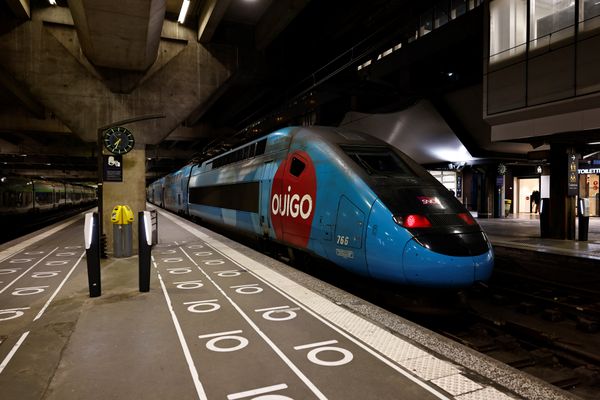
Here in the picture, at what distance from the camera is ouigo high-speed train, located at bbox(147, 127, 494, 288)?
17.5 feet

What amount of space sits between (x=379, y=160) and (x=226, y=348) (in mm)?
4363

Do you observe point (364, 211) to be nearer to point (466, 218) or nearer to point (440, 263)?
point (440, 263)

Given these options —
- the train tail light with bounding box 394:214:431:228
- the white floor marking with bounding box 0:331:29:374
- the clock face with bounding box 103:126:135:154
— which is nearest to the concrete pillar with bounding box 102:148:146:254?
the clock face with bounding box 103:126:135:154

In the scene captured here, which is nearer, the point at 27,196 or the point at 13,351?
the point at 13,351

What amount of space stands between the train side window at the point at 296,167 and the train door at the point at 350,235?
1.58 meters

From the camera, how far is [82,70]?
10.2 m

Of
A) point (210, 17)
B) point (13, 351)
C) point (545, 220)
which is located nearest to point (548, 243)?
point (545, 220)

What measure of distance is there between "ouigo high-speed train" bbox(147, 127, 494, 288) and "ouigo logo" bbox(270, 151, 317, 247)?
0.02m

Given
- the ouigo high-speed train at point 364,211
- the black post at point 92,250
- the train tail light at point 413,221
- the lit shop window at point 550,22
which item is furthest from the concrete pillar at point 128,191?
the lit shop window at point 550,22

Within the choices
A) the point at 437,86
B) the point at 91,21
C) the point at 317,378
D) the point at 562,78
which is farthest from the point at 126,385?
the point at 437,86

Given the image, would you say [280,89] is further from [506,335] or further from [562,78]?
[506,335]

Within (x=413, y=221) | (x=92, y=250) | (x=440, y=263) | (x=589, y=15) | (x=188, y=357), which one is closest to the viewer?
(x=188, y=357)

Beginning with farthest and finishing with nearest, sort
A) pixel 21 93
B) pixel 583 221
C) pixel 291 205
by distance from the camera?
pixel 21 93, pixel 583 221, pixel 291 205

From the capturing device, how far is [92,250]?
5773mm
